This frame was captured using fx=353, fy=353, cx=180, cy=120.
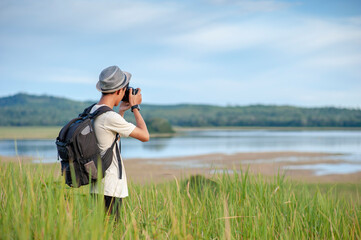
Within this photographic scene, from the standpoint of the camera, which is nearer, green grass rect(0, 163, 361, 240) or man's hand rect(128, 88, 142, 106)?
green grass rect(0, 163, 361, 240)

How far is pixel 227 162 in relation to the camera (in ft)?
58.6

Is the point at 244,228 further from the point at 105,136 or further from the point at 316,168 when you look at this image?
the point at 316,168

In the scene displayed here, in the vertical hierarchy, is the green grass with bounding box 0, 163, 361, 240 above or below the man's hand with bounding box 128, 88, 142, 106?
below

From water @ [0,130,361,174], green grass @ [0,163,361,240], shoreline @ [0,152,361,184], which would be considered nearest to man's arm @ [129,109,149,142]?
green grass @ [0,163,361,240]

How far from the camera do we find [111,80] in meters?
3.26

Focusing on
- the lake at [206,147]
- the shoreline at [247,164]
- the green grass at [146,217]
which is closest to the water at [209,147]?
the lake at [206,147]

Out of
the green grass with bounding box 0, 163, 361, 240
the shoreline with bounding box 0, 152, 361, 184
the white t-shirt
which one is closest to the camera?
the green grass with bounding box 0, 163, 361, 240

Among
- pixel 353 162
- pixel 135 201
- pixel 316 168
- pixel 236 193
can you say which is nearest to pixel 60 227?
pixel 135 201

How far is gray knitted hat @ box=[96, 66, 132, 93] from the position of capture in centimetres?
326

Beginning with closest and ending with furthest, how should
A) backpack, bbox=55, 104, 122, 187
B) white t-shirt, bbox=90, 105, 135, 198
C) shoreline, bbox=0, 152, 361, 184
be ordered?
1. backpack, bbox=55, 104, 122, 187
2. white t-shirt, bbox=90, 105, 135, 198
3. shoreline, bbox=0, 152, 361, 184

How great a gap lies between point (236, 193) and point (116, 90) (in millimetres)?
2070

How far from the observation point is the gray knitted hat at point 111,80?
326cm

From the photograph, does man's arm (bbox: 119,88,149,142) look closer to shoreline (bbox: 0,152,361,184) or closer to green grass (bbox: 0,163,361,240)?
green grass (bbox: 0,163,361,240)

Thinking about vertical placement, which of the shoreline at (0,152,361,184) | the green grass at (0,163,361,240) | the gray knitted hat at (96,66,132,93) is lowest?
the shoreline at (0,152,361,184)
